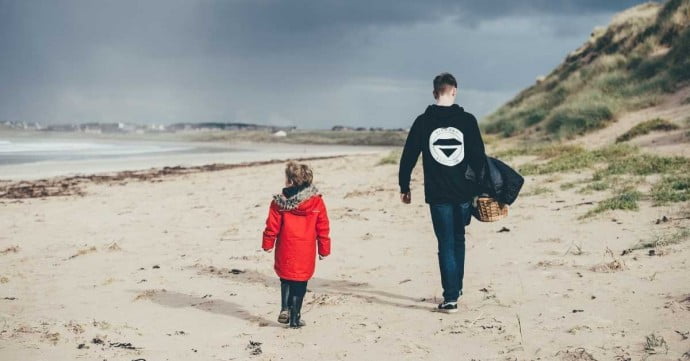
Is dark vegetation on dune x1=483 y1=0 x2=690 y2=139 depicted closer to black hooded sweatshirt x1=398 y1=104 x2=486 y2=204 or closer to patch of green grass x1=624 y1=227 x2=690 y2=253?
patch of green grass x1=624 y1=227 x2=690 y2=253

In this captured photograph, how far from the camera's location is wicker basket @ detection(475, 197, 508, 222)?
585cm

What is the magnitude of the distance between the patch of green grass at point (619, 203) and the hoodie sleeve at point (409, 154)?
476 cm

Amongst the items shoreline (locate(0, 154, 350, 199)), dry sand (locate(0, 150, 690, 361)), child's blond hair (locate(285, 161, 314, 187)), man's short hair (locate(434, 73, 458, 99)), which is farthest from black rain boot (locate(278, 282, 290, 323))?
shoreline (locate(0, 154, 350, 199))

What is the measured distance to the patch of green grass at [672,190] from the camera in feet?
31.4

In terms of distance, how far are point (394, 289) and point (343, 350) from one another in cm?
200

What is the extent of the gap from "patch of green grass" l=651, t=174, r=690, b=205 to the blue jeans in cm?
508

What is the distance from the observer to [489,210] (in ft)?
19.3

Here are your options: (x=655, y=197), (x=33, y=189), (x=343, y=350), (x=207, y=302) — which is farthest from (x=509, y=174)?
(x=33, y=189)

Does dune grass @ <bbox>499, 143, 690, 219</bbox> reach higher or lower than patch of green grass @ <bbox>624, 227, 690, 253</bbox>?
higher

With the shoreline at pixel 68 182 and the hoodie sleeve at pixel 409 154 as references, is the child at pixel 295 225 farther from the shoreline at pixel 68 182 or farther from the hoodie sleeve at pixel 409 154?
the shoreline at pixel 68 182

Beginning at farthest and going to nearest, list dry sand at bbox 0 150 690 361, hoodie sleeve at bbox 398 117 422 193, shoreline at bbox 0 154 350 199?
shoreline at bbox 0 154 350 199, hoodie sleeve at bbox 398 117 422 193, dry sand at bbox 0 150 690 361

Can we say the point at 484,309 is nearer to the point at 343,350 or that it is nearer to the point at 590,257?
the point at 343,350

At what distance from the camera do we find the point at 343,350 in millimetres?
5195

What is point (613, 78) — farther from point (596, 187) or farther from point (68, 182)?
point (68, 182)
